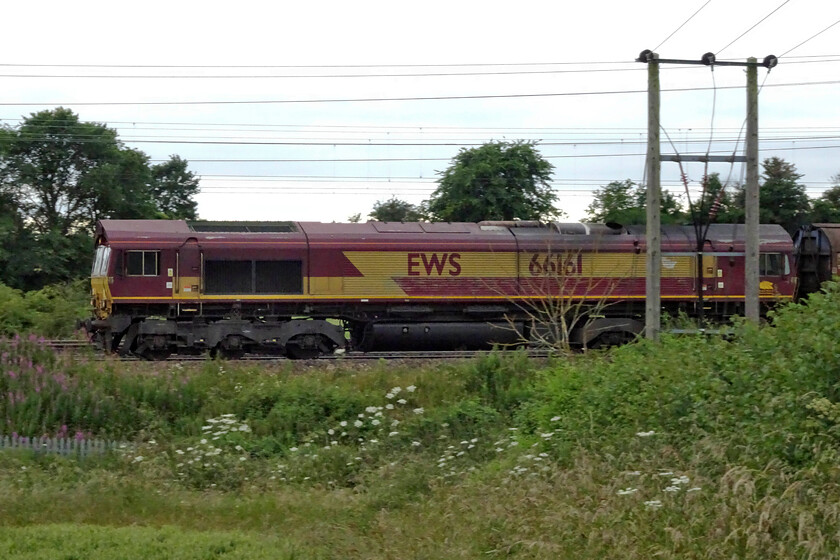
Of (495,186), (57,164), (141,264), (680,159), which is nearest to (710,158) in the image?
(680,159)

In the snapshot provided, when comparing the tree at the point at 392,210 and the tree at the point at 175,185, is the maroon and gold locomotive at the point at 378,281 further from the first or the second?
the tree at the point at 175,185

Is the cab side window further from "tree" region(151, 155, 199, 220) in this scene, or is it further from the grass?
"tree" region(151, 155, 199, 220)

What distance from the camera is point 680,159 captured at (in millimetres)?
16078

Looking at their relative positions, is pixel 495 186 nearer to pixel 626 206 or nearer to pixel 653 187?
pixel 626 206

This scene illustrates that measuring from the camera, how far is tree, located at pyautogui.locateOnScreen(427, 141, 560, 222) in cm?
3691

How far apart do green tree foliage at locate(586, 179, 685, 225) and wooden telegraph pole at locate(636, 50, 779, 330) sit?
7.38 ft

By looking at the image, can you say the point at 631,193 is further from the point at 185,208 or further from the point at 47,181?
the point at 185,208

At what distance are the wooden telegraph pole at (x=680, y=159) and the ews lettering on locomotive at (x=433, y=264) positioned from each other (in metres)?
6.77

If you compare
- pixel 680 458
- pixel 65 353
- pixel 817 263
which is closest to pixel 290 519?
pixel 680 458

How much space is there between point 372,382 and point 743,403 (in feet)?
29.3

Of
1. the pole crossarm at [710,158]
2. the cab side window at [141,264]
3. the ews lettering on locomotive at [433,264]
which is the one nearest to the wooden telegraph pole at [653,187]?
the pole crossarm at [710,158]

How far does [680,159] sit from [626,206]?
1213cm

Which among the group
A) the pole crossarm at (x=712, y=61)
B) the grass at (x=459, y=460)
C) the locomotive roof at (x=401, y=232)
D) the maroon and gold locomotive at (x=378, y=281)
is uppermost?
the pole crossarm at (x=712, y=61)

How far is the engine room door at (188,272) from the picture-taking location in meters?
20.4
